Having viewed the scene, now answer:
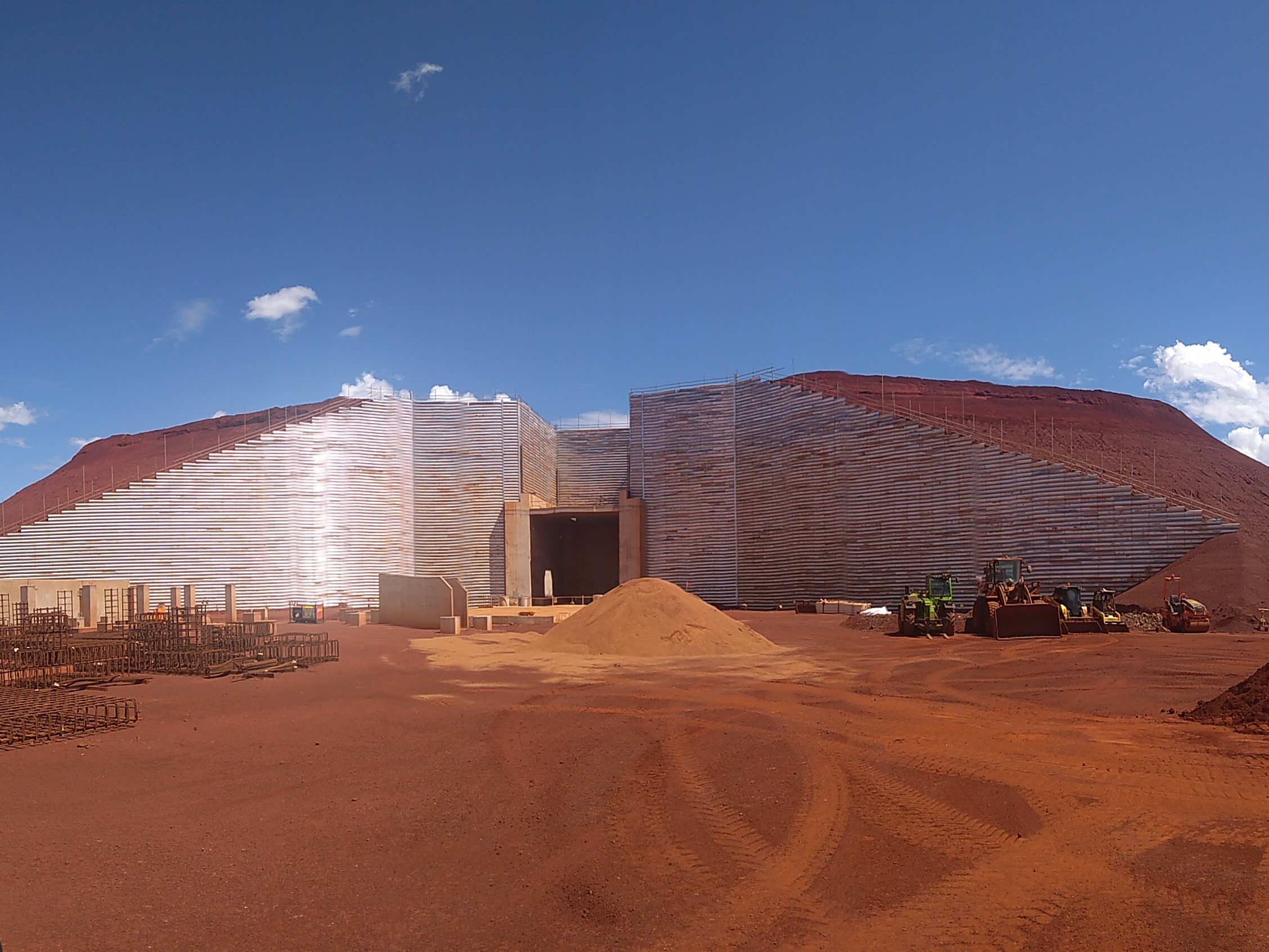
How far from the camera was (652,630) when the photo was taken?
19.7 m

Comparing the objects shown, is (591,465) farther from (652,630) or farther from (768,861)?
(768,861)

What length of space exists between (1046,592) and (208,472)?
37.4 metres

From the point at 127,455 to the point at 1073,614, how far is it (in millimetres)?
85037

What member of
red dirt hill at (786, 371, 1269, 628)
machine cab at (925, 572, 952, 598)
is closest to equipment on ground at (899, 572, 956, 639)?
machine cab at (925, 572, 952, 598)

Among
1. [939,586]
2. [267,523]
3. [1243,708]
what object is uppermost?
[267,523]

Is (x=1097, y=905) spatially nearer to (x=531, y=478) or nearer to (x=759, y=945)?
(x=759, y=945)

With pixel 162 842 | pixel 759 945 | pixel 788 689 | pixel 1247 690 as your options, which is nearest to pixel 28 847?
pixel 162 842

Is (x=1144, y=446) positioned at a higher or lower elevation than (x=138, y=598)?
higher

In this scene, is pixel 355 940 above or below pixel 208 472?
below

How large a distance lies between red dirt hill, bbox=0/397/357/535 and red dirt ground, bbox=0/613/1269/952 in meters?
55.3

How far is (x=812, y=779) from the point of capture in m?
7.49

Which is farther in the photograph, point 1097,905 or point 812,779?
point 812,779

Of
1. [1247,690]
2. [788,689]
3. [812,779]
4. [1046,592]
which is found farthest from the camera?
[1046,592]

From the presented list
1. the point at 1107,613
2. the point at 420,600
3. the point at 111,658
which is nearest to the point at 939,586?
the point at 1107,613
